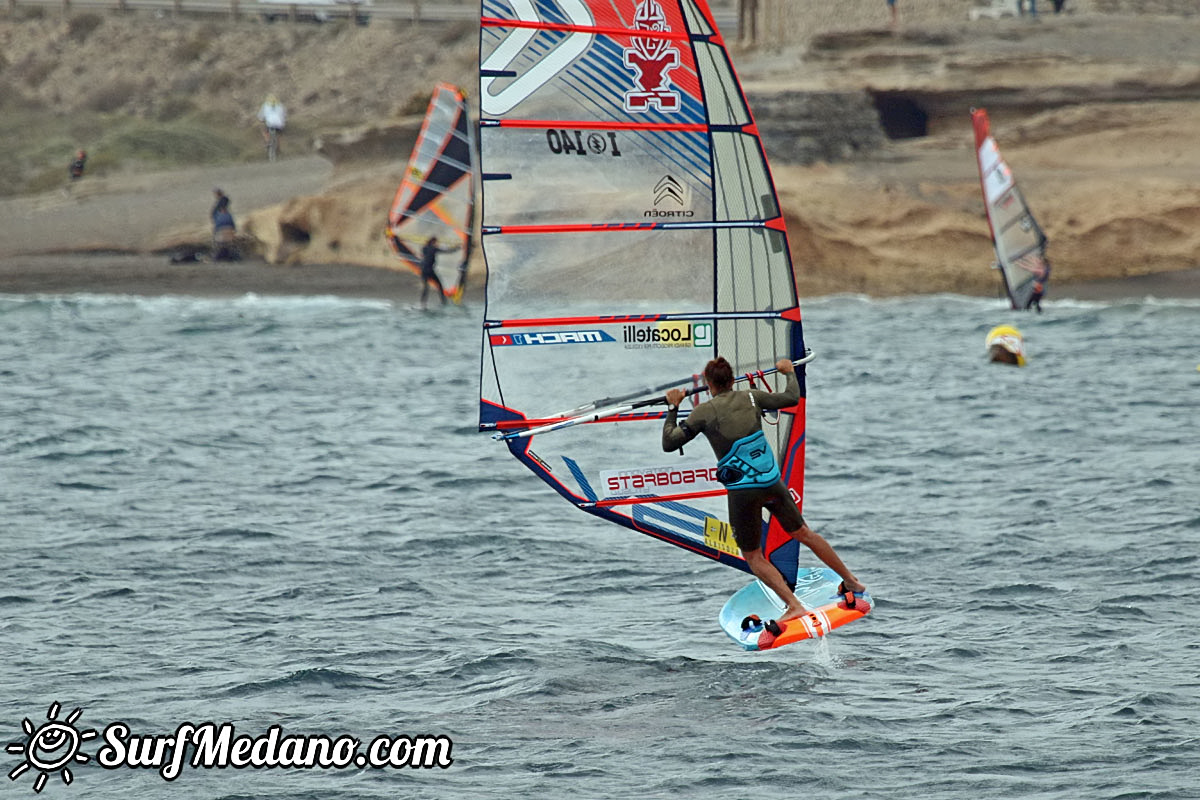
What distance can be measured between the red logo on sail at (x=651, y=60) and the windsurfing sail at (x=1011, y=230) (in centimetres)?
1860

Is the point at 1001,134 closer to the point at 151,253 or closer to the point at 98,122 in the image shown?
the point at 151,253

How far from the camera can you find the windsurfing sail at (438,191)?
30109mm

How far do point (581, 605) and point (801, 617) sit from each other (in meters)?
2.00

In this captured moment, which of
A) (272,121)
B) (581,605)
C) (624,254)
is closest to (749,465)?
(624,254)

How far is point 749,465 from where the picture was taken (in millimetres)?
9117

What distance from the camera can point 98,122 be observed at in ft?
169

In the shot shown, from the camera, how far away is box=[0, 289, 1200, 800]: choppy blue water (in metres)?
8.18

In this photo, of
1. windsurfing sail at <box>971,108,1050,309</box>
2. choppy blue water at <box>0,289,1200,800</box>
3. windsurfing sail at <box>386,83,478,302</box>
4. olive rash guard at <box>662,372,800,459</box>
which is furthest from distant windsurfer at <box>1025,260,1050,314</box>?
olive rash guard at <box>662,372,800,459</box>

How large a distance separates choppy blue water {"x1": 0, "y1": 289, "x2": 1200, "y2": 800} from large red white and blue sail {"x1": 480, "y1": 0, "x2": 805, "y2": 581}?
1174mm

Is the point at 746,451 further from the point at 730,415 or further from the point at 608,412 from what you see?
the point at 608,412

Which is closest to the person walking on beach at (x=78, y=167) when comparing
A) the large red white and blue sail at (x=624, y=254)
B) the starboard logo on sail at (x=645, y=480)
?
the large red white and blue sail at (x=624, y=254)

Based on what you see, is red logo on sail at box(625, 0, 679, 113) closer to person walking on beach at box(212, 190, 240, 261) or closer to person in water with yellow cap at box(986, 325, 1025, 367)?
person in water with yellow cap at box(986, 325, 1025, 367)

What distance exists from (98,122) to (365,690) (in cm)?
4627

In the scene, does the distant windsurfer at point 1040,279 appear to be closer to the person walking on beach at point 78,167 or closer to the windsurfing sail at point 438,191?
the windsurfing sail at point 438,191
